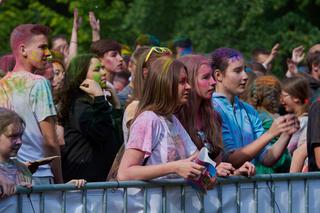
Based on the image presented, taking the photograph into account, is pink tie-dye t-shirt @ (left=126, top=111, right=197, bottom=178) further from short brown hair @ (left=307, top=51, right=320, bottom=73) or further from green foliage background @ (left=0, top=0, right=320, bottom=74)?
green foliage background @ (left=0, top=0, right=320, bottom=74)

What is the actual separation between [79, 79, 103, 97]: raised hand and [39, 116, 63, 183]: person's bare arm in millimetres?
992

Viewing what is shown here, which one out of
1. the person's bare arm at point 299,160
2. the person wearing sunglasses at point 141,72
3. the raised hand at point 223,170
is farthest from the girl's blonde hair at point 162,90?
the person's bare arm at point 299,160

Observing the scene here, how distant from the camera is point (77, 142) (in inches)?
340

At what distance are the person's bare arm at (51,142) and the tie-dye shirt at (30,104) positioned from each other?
→ 4cm

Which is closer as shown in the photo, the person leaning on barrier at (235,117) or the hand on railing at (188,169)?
the hand on railing at (188,169)

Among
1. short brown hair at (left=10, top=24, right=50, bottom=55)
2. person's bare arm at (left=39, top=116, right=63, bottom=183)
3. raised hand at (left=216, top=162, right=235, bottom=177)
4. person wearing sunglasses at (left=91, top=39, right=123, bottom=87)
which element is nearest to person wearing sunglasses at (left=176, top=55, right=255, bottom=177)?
raised hand at (left=216, top=162, right=235, bottom=177)

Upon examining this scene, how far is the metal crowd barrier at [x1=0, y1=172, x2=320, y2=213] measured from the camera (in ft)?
20.0

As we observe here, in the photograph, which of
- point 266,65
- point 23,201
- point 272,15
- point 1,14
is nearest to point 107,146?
point 23,201

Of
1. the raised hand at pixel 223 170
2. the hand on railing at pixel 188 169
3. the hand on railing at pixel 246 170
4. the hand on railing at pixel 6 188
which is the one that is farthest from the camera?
the hand on railing at pixel 246 170

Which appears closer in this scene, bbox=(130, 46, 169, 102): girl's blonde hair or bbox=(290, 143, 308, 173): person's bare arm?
bbox=(130, 46, 169, 102): girl's blonde hair

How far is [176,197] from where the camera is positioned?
6.61 metres

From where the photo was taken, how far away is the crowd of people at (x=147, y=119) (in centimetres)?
662

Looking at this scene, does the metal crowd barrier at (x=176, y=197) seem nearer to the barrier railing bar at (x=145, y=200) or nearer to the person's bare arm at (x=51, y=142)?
the barrier railing bar at (x=145, y=200)

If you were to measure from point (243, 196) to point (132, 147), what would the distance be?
2.96 ft
